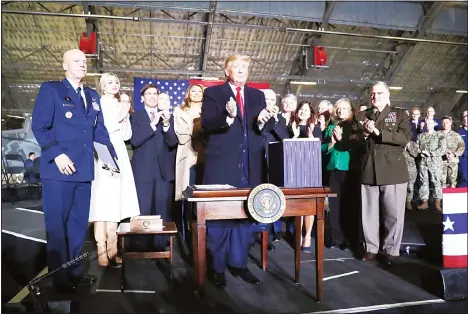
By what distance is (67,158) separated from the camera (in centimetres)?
176

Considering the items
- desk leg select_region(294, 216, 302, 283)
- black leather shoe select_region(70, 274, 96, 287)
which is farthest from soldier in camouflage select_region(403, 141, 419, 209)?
black leather shoe select_region(70, 274, 96, 287)

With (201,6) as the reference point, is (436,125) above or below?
below

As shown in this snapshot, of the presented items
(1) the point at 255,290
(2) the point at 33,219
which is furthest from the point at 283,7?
(2) the point at 33,219

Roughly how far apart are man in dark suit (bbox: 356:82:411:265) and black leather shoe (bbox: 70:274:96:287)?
1608 mm

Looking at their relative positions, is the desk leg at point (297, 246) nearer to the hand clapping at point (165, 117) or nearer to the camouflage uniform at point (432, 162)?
the hand clapping at point (165, 117)

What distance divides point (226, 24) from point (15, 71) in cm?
167

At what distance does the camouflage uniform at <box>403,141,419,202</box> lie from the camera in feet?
14.1

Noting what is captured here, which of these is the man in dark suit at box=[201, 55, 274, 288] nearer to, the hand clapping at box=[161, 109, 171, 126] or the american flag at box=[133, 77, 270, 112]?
the hand clapping at box=[161, 109, 171, 126]

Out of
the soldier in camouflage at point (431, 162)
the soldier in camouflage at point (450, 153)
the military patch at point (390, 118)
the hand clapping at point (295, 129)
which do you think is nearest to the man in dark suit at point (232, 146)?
the hand clapping at point (295, 129)

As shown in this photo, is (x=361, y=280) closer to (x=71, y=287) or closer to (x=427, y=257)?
(x=427, y=257)

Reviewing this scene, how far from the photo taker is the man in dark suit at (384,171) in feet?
7.63

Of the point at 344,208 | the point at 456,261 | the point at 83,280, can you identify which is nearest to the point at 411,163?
the point at 344,208

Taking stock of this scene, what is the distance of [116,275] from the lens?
82.3 inches

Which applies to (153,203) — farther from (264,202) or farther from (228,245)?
(264,202)
